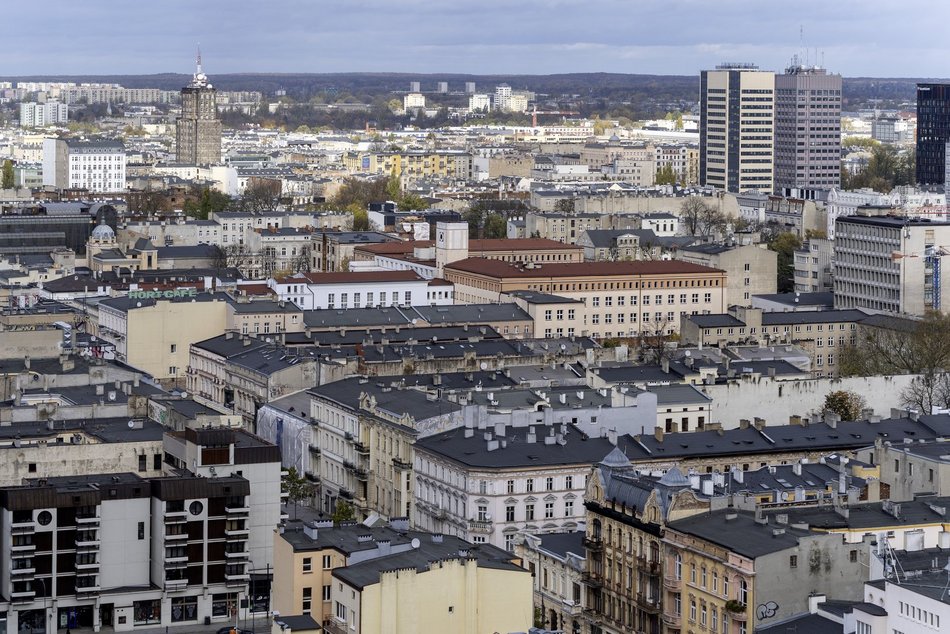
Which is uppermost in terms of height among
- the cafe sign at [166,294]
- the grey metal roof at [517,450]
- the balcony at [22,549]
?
the cafe sign at [166,294]

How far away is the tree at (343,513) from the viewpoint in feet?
230

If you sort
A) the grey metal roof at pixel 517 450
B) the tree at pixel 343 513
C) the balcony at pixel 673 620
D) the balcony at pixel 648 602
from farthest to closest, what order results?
the tree at pixel 343 513
the grey metal roof at pixel 517 450
the balcony at pixel 648 602
the balcony at pixel 673 620

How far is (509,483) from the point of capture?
6762 centimetres

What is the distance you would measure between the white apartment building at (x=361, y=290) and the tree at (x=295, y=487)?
144 feet

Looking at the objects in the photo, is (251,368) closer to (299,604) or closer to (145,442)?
(145,442)

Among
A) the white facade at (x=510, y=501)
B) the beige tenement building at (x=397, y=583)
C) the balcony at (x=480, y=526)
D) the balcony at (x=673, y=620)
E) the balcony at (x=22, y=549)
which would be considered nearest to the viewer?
the beige tenement building at (x=397, y=583)

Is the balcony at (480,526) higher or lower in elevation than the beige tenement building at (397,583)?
lower

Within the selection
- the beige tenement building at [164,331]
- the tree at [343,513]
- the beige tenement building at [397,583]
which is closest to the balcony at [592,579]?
the beige tenement building at [397,583]

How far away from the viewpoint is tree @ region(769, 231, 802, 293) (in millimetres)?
144125

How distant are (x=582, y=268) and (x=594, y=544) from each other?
6473 cm

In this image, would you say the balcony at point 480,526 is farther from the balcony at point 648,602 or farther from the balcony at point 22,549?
the balcony at point 22,549

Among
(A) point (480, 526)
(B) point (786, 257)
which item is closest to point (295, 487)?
Result: (A) point (480, 526)

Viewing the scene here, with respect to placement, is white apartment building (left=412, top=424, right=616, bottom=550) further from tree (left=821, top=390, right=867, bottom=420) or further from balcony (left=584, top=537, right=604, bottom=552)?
tree (left=821, top=390, right=867, bottom=420)

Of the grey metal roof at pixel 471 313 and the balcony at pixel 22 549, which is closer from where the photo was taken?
the balcony at pixel 22 549
